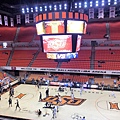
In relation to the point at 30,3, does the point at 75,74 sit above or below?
below

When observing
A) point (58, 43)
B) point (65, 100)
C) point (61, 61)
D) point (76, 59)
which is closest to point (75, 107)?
Result: point (65, 100)

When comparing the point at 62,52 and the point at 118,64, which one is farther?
the point at 118,64

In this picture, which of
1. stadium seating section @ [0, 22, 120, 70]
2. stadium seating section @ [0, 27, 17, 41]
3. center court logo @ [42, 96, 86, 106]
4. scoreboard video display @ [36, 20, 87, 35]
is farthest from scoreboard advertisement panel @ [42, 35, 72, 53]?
stadium seating section @ [0, 27, 17, 41]

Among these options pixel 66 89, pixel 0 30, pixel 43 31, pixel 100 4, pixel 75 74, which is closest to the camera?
pixel 43 31

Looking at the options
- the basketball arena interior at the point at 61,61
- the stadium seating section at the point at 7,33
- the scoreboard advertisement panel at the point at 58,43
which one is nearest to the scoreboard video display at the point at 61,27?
the basketball arena interior at the point at 61,61

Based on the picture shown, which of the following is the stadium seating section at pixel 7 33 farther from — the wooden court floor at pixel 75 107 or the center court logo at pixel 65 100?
the center court logo at pixel 65 100

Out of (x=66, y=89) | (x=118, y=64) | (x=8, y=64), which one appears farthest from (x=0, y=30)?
(x=118, y=64)

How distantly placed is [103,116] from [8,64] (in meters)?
20.8

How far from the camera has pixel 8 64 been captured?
29938mm

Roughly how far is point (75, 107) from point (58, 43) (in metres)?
6.73

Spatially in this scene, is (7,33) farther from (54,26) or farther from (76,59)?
(54,26)

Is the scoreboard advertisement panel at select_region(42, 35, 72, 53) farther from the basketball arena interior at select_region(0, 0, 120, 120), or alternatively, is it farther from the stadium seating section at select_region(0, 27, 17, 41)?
the stadium seating section at select_region(0, 27, 17, 41)

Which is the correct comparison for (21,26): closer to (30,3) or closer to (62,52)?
(30,3)

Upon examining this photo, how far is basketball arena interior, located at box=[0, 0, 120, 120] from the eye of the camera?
1403cm
